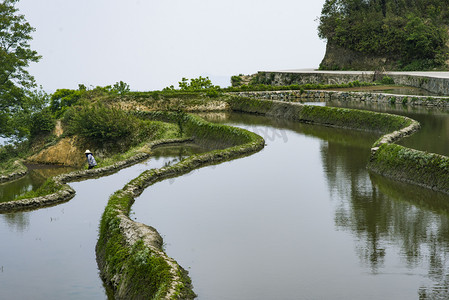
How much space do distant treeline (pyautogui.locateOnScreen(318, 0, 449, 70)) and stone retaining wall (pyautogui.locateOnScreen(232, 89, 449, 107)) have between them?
1950 centimetres

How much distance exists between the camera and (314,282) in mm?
15555

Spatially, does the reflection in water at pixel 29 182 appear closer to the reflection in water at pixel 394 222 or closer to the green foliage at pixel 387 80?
the reflection in water at pixel 394 222

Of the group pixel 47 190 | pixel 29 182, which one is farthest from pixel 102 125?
pixel 47 190

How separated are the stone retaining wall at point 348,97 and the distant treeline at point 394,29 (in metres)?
19.5

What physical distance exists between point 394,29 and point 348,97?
25.3 metres

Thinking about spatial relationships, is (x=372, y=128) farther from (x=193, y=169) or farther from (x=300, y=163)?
(x=193, y=169)

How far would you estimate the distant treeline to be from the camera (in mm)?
76250

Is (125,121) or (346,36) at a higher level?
(346,36)

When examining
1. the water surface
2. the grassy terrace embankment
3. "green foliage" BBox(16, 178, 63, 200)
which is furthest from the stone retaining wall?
"green foliage" BBox(16, 178, 63, 200)

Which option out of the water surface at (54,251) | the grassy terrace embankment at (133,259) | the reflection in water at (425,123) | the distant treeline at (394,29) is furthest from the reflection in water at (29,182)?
the distant treeline at (394,29)

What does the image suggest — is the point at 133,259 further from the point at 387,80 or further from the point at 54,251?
the point at 387,80

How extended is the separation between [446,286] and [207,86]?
61.4 m

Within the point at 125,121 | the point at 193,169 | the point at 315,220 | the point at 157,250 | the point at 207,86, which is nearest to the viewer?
the point at 157,250

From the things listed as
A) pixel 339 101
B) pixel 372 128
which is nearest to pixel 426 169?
pixel 372 128
